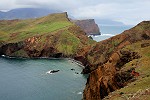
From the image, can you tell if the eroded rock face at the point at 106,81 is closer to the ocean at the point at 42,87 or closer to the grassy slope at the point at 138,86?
the grassy slope at the point at 138,86

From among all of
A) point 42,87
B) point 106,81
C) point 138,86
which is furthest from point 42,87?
point 138,86

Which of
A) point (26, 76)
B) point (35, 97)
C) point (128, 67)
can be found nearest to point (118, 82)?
point (128, 67)

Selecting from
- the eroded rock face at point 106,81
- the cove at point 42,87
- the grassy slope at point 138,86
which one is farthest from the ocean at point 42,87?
the grassy slope at point 138,86

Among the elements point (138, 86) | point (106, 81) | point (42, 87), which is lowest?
point (42, 87)

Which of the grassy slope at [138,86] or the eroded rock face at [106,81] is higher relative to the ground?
the grassy slope at [138,86]

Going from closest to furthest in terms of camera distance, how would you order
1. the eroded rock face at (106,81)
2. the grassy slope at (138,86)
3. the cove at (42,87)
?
1. the grassy slope at (138,86)
2. the eroded rock face at (106,81)
3. the cove at (42,87)

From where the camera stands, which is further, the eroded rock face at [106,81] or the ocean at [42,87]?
Answer: the ocean at [42,87]

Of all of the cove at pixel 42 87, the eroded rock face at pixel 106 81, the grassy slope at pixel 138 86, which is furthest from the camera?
the cove at pixel 42 87

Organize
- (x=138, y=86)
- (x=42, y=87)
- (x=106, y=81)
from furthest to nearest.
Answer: (x=42, y=87) → (x=106, y=81) → (x=138, y=86)

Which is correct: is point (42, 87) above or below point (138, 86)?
below

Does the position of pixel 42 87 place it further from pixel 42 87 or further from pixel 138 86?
pixel 138 86

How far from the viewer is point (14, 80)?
18612 centimetres

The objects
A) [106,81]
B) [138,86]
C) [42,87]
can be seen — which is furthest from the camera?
[42,87]

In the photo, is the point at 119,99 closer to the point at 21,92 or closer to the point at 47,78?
the point at 21,92
